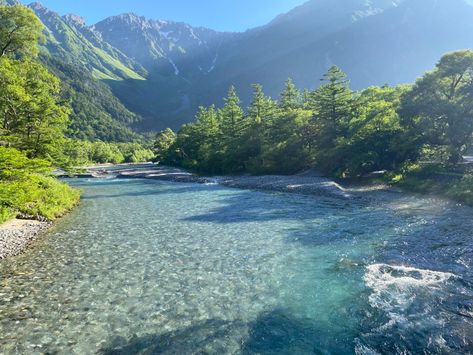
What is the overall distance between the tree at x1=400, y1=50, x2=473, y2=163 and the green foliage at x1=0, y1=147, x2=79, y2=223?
108 ft

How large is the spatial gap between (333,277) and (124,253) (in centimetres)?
967

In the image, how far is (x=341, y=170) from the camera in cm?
4644

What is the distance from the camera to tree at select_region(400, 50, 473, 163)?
31.4 metres

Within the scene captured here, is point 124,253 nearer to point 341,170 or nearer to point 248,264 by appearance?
point 248,264

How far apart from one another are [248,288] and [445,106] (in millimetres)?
29595

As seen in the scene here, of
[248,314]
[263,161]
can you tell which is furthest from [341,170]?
[248,314]

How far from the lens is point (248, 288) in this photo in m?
12.1

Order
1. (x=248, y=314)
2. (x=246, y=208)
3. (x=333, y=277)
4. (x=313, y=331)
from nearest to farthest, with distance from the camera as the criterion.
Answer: (x=313, y=331) → (x=248, y=314) → (x=333, y=277) → (x=246, y=208)

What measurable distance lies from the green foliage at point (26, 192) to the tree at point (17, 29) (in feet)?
36.0

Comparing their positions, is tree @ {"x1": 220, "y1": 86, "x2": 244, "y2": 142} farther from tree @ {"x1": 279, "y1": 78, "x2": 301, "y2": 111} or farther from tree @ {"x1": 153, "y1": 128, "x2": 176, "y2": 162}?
tree @ {"x1": 153, "y1": 128, "x2": 176, "y2": 162}

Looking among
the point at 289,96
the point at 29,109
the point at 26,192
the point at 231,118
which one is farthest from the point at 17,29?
the point at 289,96

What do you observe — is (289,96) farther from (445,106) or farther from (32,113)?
(32,113)

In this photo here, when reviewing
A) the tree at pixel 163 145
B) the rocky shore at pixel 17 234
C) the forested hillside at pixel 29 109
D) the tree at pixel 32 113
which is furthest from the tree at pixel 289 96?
the rocky shore at pixel 17 234

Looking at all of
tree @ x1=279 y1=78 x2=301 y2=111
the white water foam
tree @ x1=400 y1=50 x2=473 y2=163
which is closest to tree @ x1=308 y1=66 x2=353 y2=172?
tree @ x1=279 y1=78 x2=301 y2=111
